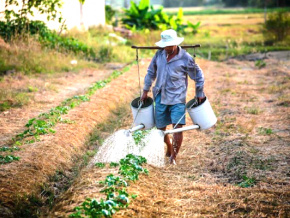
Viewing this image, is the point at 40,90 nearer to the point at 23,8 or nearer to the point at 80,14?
the point at 23,8

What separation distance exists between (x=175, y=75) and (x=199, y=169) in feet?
4.18

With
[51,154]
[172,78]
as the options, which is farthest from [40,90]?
[172,78]

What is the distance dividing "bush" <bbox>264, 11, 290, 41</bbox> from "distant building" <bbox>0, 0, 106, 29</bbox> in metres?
9.05

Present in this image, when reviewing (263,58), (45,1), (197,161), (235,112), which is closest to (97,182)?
(197,161)

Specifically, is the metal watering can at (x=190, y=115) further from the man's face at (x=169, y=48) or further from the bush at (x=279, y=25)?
the bush at (x=279, y=25)

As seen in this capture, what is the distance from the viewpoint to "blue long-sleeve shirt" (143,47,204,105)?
18.8 ft

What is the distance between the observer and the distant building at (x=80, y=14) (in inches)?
727

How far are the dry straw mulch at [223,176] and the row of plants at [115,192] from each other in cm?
8

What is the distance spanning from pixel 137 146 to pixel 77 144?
1580 mm

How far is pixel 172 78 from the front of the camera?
18.9 feet

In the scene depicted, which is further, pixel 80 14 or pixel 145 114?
pixel 80 14

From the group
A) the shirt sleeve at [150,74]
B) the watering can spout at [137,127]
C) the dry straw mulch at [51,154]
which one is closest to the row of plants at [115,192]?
the watering can spout at [137,127]

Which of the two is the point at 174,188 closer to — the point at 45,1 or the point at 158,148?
the point at 158,148

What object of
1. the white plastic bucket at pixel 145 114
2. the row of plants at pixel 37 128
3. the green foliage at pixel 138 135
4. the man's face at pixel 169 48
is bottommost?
the row of plants at pixel 37 128
